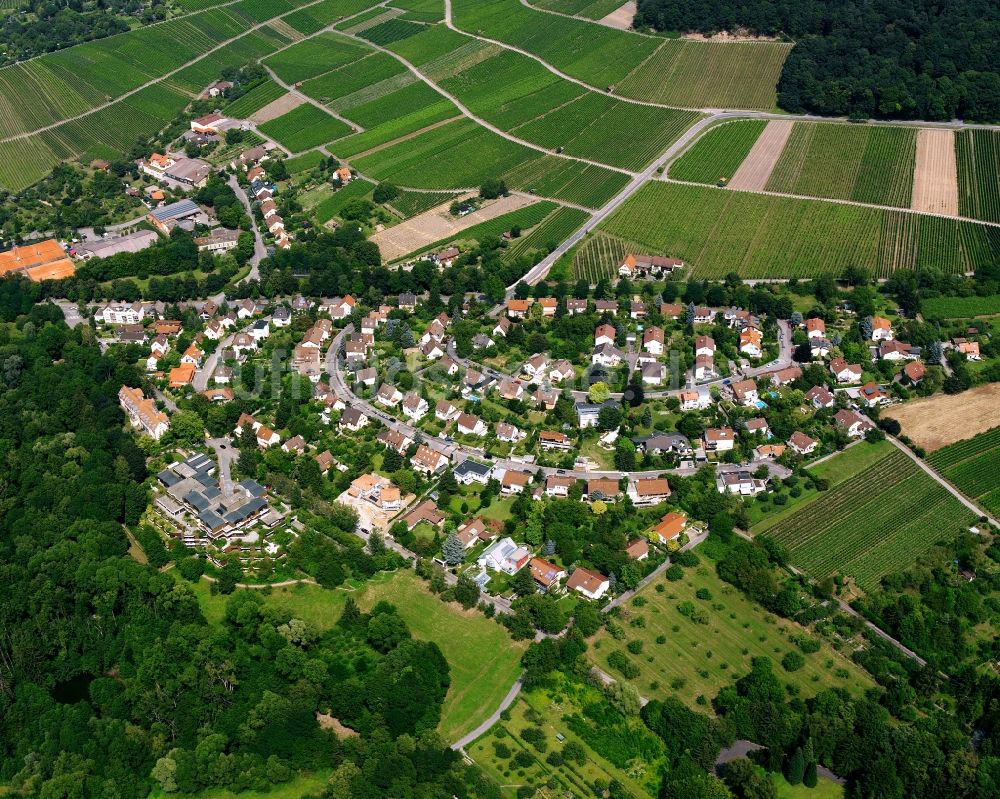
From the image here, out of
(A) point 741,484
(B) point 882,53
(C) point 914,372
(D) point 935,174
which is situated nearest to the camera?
(A) point 741,484

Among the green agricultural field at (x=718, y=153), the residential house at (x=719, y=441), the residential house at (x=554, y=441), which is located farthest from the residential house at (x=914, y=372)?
the green agricultural field at (x=718, y=153)

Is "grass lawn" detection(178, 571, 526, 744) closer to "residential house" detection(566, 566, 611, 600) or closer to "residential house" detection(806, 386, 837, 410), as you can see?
"residential house" detection(566, 566, 611, 600)

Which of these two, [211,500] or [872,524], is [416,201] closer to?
[211,500]

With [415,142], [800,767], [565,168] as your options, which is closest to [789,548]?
[800,767]

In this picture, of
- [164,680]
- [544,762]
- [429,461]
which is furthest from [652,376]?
[164,680]

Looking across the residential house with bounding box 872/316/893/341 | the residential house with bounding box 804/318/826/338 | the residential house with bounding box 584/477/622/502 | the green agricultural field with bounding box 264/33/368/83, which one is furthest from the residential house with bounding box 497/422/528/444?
the green agricultural field with bounding box 264/33/368/83

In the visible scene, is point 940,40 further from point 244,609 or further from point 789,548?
point 244,609

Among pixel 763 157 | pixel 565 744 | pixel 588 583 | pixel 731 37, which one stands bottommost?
pixel 565 744
